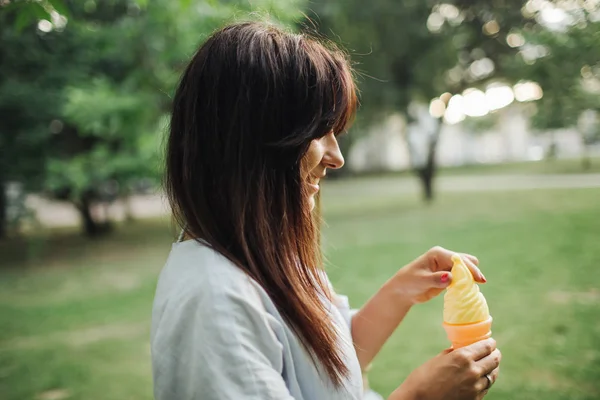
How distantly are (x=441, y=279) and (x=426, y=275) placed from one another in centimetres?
3

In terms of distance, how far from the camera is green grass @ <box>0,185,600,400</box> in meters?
1.99

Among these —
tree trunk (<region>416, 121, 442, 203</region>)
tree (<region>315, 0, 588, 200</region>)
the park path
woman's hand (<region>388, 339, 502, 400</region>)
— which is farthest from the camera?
tree trunk (<region>416, 121, 442, 203</region>)

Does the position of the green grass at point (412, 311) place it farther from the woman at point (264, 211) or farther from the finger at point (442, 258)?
the woman at point (264, 211)

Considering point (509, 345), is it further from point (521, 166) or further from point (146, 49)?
point (146, 49)

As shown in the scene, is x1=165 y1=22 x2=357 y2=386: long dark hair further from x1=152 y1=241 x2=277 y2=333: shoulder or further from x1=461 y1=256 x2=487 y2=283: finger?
x1=461 y1=256 x2=487 y2=283: finger

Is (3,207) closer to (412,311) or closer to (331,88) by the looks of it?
(412,311)

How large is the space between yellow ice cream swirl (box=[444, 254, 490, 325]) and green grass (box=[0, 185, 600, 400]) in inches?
11.0

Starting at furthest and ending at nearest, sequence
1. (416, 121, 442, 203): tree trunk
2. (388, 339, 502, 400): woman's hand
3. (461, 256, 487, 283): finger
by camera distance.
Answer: (416, 121, 442, 203): tree trunk → (461, 256, 487, 283): finger → (388, 339, 502, 400): woman's hand

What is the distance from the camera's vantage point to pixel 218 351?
536mm

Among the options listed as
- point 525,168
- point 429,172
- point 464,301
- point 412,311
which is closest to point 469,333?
point 464,301

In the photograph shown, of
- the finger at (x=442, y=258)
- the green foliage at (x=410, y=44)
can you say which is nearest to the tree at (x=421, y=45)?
the green foliage at (x=410, y=44)

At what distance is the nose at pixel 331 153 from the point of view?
27.8 inches

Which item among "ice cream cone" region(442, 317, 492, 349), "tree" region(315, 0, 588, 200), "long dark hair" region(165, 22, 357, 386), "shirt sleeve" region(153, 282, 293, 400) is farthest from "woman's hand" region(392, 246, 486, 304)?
"tree" region(315, 0, 588, 200)

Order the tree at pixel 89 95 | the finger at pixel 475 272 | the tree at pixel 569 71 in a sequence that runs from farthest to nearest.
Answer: the tree at pixel 89 95, the tree at pixel 569 71, the finger at pixel 475 272
